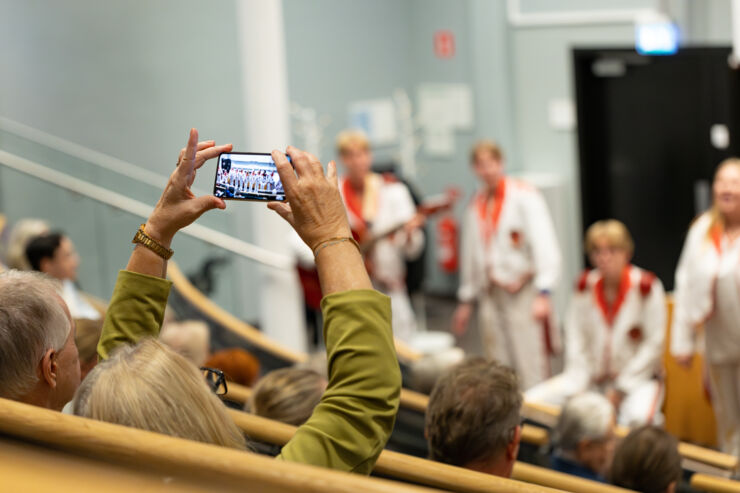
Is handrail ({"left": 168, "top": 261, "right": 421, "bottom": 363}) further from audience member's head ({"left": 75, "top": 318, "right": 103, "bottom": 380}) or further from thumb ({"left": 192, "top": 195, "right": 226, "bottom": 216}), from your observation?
thumb ({"left": 192, "top": 195, "right": 226, "bottom": 216})

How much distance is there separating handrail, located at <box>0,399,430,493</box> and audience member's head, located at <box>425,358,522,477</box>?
1.10 m

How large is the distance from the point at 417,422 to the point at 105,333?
5.83ft

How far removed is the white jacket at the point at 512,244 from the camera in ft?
20.1

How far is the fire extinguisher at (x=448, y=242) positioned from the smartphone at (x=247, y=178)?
7.49 m

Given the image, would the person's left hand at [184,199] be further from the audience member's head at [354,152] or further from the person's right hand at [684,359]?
the audience member's head at [354,152]

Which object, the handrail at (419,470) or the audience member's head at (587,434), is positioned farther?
the audience member's head at (587,434)

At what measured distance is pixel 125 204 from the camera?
5.98 meters

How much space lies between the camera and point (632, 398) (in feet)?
16.6

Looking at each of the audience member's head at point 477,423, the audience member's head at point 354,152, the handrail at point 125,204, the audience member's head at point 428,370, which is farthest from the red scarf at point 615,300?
the audience member's head at point 477,423

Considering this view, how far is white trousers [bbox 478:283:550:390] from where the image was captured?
249 inches

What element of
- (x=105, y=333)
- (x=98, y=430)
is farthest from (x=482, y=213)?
(x=98, y=430)

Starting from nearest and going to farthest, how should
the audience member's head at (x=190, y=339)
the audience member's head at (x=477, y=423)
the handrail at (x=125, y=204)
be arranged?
the audience member's head at (x=477, y=423) → the audience member's head at (x=190, y=339) → the handrail at (x=125, y=204)

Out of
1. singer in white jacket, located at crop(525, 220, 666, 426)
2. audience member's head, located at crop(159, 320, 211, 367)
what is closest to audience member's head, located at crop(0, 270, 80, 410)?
audience member's head, located at crop(159, 320, 211, 367)

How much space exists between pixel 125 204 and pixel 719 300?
10.7ft
